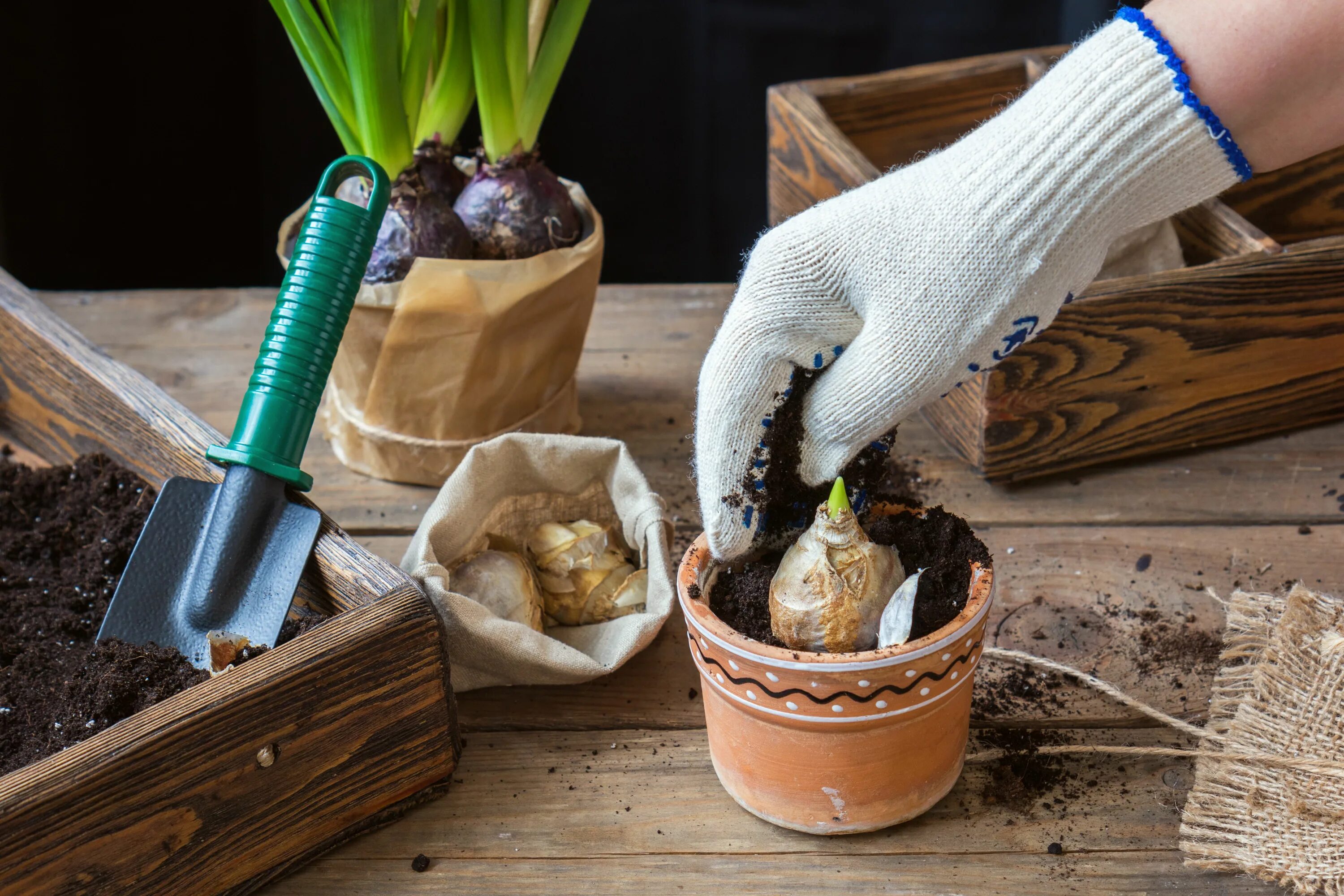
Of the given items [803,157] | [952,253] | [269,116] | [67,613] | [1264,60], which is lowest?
[269,116]

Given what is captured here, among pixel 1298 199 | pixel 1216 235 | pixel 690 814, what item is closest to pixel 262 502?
pixel 690 814

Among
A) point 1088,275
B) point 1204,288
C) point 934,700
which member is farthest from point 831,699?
point 1204,288

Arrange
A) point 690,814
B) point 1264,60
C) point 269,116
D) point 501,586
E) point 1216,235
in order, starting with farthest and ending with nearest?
point 269,116 < point 1216,235 < point 501,586 < point 690,814 < point 1264,60

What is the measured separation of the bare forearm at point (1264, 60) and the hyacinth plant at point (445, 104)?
1.76ft

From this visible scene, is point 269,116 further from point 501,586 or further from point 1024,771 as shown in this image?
point 1024,771

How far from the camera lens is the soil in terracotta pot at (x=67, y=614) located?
2.24 ft

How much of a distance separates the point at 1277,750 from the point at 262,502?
656mm

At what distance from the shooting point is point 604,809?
0.73m

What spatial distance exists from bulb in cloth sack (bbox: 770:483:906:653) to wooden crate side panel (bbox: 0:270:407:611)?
0.23 meters

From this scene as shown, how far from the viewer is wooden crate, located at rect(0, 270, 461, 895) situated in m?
0.59

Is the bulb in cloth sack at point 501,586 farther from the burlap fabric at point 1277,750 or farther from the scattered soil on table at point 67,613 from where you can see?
the burlap fabric at point 1277,750

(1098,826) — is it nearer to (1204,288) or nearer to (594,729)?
(594,729)

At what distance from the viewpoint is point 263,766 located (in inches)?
25.5

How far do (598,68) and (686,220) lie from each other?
10.8 inches
